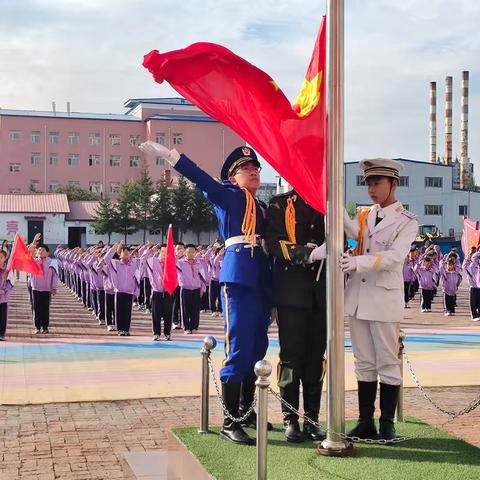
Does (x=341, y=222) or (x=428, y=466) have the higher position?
(x=341, y=222)

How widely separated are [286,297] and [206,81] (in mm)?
1615

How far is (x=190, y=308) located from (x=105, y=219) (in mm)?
42122

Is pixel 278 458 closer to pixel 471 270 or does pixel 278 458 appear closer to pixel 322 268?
pixel 322 268

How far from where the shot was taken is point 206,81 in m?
5.48

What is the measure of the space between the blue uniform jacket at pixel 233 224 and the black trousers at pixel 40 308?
33.4 ft

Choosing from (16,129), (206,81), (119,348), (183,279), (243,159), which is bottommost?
(119,348)

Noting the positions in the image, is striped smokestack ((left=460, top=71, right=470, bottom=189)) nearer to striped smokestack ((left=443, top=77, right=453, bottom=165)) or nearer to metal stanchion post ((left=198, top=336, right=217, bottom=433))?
striped smokestack ((left=443, top=77, right=453, bottom=165))

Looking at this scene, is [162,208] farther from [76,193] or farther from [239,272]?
[239,272]

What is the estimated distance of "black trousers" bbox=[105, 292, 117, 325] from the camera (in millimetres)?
16672

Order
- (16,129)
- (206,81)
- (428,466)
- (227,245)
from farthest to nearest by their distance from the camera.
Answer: (16,129) → (227,245) → (206,81) → (428,466)

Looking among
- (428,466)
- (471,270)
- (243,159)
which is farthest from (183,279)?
(428,466)

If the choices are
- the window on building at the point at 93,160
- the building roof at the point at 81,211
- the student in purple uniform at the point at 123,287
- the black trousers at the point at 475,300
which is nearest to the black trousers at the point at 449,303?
the black trousers at the point at 475,300

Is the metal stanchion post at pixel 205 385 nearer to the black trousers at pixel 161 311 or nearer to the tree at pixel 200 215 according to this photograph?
the black trousers at pixel 161 311

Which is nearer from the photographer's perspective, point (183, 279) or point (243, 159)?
point (243, 159)
